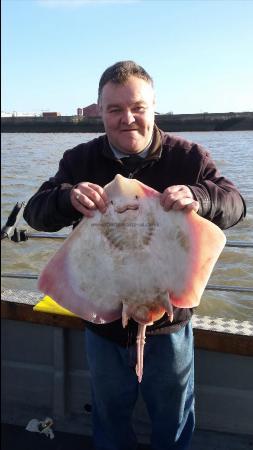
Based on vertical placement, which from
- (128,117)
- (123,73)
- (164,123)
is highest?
(164,123)

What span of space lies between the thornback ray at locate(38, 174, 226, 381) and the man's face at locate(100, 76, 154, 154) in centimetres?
28

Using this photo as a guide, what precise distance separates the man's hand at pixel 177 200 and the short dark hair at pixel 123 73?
1.55ft

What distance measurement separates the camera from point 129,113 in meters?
1.72

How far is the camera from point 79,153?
194 cm

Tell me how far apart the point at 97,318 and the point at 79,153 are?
678 millimetres

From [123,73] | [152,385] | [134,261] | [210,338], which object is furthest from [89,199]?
[210,338]

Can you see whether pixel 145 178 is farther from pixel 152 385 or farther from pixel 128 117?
pixel 152 385

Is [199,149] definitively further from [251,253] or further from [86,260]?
[251,253]

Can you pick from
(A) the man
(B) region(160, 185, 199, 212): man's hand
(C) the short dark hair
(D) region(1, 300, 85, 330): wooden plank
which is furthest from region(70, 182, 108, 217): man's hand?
(D) region(1, 300, 85, 330): wooden plank

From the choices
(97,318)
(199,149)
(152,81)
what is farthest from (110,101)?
(97,318)

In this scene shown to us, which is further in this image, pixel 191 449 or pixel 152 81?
pixel 191 449

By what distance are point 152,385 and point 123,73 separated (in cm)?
122

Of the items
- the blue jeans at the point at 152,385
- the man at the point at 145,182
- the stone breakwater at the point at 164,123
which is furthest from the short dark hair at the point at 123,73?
the stone breakwater at the point at 164,123

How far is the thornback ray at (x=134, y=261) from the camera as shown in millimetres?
1557
